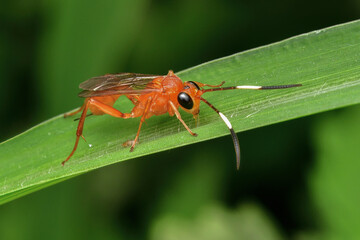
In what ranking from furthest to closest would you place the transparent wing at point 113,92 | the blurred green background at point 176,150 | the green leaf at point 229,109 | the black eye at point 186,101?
the blurred green background at point 176,150 < the transparent wing at point 113,92 < the black eye at point 186,101 < the green leaf at point 229,109

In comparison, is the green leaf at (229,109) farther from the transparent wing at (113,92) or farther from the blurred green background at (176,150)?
the blurred green background at (176,150)

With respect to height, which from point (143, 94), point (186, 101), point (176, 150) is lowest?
point (176, 150)

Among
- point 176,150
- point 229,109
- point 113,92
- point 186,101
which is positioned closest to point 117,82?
point 113,92

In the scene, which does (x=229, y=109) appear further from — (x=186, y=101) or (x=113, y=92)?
(x=113, y=92)

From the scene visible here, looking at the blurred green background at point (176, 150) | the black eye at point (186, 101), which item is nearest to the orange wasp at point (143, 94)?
the black eye at point (186, 101)

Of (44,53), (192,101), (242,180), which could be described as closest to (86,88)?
(192,101)

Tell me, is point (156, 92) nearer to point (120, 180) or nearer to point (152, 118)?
point (152, 118)
